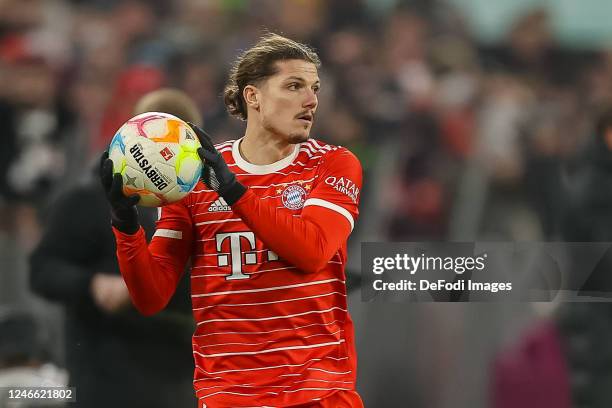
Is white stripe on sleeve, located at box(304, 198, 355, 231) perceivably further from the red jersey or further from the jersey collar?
the jersey collar

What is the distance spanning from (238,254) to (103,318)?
4.62ft

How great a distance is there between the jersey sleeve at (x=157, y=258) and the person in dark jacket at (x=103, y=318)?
973 millimetres

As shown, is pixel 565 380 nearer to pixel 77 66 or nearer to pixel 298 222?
pixel 298 222

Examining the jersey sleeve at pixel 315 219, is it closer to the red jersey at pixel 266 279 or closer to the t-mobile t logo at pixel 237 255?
the red jersey at pixel 266 279

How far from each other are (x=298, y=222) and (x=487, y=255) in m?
1.74

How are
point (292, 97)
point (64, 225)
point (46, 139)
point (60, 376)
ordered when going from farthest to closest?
point (46, 139), point (60, 376), point (64, 225), point (292, 97)

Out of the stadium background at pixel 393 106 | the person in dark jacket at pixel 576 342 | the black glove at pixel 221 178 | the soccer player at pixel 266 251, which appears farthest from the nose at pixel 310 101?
the person in dark jacket at pixel 576 342

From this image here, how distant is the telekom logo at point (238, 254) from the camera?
245 centimetres

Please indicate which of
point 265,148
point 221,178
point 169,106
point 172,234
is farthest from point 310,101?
point 169,106

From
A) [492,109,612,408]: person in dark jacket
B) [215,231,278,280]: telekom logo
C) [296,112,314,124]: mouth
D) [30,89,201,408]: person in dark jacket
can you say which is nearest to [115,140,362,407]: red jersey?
[215,231,278,280]: telekom logo

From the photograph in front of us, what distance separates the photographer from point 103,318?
369 centimetres

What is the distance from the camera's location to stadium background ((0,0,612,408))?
13.3 ft

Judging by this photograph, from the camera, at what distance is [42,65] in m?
4.27

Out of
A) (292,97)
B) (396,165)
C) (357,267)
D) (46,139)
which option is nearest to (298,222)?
(292,97)
